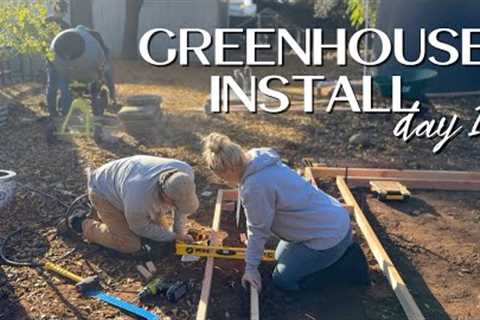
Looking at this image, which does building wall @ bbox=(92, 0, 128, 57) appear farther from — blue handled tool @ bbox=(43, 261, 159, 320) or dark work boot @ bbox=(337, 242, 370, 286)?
dark work boot @ bbox=(337, 242, 370, 286)

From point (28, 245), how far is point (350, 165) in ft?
13.7

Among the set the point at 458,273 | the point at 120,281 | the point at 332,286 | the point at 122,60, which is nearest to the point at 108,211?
the point at 120,281

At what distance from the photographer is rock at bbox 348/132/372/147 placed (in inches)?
325

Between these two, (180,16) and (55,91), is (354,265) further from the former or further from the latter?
(180,16)

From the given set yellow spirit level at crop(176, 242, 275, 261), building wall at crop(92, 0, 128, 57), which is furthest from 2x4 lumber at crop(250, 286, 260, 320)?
building wall at crop(92, 0, 128, 57)

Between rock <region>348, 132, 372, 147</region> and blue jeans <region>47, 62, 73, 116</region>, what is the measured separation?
4.56 m

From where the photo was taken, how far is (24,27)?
8234 millimetres

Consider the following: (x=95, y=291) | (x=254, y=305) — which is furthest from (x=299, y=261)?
(x=95, y=291)

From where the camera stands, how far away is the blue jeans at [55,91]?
9.35 meters

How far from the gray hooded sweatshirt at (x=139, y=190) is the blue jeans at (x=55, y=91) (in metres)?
4.95

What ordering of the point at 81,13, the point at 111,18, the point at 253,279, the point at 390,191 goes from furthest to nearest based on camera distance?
the point at 111,18 < the point at 81,13 < the point at 390,191 < the point at 253,279

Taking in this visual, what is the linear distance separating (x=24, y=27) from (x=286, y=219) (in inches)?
229

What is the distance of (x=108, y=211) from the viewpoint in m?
4.77

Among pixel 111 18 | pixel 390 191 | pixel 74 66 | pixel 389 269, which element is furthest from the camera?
pixel 111 18
